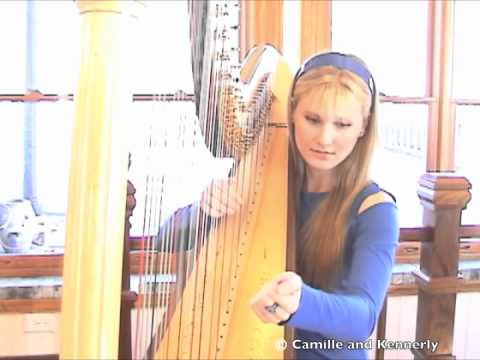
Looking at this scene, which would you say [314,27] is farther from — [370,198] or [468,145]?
[370,198]

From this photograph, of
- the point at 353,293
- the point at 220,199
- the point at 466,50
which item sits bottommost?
the point at 353,293

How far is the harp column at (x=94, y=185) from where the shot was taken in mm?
499

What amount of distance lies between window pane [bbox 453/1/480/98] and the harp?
93 centimetres

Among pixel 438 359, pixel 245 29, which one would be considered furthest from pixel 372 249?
pixel 245 29

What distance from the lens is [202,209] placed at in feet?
3.31

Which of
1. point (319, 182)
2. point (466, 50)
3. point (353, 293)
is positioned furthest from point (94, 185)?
point (466, 50)

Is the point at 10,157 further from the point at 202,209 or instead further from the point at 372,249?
the point at 372,249

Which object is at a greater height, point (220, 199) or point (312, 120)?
point (312, 120)

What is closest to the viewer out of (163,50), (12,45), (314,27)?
(163,50)

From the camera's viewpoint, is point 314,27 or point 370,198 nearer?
point 370,198

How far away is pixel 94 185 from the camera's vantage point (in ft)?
1.64

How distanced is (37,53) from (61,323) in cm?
141

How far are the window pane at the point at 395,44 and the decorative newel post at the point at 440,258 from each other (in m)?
0.88

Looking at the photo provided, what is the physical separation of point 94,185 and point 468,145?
1.74m
